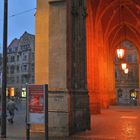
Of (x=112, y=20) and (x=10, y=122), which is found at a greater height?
(x=112, y=20)

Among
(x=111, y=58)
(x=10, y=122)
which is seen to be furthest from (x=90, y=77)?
(x=111, y=58)

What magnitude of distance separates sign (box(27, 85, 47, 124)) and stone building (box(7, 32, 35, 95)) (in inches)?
Answer: 3504

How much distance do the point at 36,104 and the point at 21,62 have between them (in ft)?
314

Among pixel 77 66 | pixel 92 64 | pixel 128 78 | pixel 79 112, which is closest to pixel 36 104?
pixel 79 112

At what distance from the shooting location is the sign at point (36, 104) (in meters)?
12.6

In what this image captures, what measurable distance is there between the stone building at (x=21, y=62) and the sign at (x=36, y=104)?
89001mm

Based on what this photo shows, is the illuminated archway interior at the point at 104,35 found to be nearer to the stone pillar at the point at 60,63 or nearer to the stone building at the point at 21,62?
the stone pillar at the point at 60,63

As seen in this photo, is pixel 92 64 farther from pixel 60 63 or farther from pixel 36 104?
pixel 36 104

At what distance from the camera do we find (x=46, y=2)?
63.3 feet

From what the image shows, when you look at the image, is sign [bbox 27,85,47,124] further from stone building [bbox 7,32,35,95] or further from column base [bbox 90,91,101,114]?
stone building [bbox 7,32,35,95]

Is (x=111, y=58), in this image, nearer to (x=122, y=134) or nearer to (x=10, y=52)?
(x=122, y=134)

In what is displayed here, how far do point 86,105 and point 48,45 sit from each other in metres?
3.88

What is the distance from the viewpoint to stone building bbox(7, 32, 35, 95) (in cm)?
10341

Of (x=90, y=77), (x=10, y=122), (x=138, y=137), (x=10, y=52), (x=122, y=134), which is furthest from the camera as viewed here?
(x=10, y=52)
